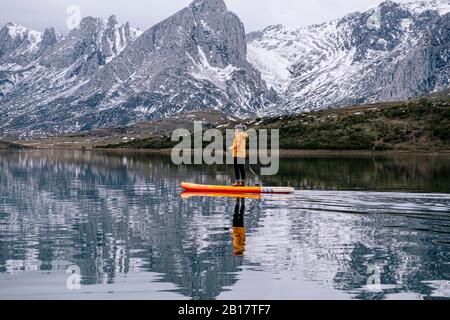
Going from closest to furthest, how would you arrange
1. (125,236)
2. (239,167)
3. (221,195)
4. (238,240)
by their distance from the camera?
1. (238,240)
2. (125,236)
3. (221,195)
4. (239,167)

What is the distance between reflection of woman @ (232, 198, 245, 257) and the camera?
35666 mm

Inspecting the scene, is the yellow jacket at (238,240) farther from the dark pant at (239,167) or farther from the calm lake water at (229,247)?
the dark pant at (239,167)

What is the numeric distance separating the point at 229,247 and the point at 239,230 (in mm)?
6668

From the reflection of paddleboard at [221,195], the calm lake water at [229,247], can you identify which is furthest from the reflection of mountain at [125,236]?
the reflection of paddleboard at [221,195]

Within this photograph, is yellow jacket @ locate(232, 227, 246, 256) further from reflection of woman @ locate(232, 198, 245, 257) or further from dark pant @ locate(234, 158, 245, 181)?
dark pant @ locate(234, 158, 245, 181)

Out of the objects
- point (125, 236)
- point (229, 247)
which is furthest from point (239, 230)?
point (125, 236)

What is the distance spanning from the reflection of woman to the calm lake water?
73 millimetres

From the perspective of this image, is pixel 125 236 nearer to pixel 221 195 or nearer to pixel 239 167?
pixel 221 195

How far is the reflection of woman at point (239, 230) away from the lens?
35.7 m

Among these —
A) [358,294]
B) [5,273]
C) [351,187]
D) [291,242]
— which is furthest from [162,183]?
[358,294]

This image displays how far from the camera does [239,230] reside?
42938 millimetres

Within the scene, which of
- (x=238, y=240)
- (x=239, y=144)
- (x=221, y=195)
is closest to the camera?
(x=238, y=240)

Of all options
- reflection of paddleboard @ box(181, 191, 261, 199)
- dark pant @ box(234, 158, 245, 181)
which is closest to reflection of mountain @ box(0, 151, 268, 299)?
reflection of paddleboard @ box(181, 191, 261, 199)

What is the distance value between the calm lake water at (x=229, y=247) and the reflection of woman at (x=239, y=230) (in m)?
0.07
